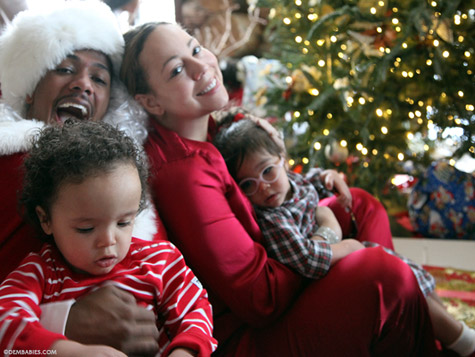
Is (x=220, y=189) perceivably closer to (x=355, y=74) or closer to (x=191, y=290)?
(x=191, y=290)

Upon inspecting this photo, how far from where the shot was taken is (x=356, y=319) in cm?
118

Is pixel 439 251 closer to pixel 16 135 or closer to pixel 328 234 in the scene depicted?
pixel 328 234

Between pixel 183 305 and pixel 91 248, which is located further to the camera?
pixel 183 305

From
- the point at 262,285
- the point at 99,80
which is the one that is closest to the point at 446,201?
the point at 262,285

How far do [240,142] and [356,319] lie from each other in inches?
25.6

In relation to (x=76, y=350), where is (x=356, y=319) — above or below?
below

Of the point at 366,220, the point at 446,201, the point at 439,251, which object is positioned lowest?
the point at 439,251

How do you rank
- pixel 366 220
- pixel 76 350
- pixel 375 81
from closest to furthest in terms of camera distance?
1. pixel 76 350
2. pixel 366 220
3. pixel 375 81

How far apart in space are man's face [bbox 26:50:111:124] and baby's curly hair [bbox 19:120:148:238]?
0.29m

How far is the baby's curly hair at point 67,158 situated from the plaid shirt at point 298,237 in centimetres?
52

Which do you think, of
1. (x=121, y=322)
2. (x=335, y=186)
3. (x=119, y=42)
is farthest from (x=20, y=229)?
(x=335, y=186)

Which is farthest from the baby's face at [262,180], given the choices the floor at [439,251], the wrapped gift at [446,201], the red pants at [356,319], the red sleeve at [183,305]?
the wrapped gift at [446,201]

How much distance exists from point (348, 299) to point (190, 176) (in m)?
0.53

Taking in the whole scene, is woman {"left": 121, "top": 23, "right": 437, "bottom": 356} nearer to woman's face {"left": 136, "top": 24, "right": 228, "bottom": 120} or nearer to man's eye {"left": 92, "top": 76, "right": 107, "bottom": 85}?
woman's face {"left": 136, "top": 24, "right": 228, "bottom": 120}
